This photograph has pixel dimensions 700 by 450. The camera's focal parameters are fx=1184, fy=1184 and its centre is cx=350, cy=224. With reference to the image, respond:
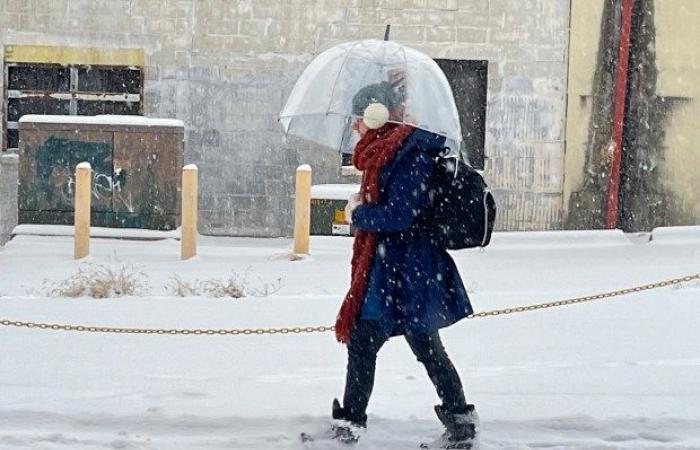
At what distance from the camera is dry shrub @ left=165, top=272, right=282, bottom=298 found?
351 inches

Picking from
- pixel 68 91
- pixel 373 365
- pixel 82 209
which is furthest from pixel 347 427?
pixel 68 91

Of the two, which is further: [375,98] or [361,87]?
[361,87]

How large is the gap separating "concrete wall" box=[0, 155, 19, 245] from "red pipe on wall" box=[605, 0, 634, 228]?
294 inches

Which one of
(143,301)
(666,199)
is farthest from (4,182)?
(666,199)

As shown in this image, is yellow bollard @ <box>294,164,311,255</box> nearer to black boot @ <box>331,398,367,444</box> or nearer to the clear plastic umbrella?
the clear plastic umbrella

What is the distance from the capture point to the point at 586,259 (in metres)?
12.0

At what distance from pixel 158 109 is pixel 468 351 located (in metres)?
8.55

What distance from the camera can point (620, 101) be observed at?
1482 centimetres

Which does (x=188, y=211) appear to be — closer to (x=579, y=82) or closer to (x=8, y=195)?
(x=8, y=195)

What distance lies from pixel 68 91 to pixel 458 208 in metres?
10.9

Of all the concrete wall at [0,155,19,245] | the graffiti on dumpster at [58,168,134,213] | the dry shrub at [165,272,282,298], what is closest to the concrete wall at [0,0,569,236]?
the concrete wall at [0,155,19,245]

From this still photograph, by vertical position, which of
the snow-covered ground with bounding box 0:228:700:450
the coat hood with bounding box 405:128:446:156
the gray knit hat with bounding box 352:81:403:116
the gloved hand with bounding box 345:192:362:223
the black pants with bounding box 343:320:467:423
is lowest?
the snow-covered ground with bounding box 0:228:700:450

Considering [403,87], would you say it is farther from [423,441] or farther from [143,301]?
[143,301]

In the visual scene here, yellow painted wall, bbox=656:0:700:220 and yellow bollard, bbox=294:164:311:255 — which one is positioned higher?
yellow painted wall, bbox=656:0:700:220
